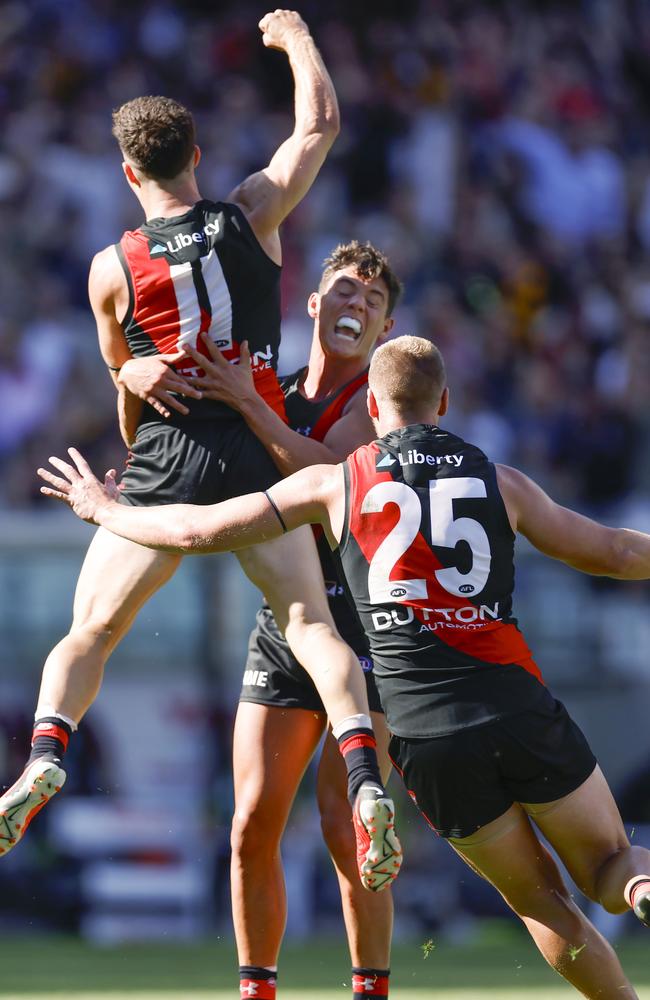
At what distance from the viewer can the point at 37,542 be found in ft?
42.0

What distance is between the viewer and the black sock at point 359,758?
562 cm

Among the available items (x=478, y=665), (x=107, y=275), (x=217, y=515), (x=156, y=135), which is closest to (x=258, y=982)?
(x=478, y=665)

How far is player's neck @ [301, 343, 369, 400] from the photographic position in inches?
281

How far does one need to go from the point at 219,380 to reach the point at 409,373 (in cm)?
94

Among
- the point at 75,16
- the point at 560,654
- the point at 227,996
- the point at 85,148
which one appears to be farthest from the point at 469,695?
the point at 75,16

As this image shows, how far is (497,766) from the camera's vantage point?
5.45 meters

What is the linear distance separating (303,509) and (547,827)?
1.39 meters

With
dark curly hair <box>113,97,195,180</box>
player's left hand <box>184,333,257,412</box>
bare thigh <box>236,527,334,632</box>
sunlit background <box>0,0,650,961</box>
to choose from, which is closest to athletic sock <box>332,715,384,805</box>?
bare thigh <box>236,527,334,632</box>

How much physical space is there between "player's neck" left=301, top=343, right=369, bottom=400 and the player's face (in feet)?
0.15

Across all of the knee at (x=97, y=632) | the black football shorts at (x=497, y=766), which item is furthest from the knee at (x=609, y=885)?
the knee at (x=97, y=632)

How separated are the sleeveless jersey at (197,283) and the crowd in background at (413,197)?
6719 millimetres

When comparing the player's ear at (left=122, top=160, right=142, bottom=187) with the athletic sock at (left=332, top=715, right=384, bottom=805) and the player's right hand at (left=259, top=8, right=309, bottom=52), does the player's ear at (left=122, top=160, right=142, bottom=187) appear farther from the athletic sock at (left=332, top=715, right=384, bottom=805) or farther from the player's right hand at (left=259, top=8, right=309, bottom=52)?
the athletic sock at (left=332, top=715, right=384, bottom=805)

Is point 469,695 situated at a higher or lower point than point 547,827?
higher

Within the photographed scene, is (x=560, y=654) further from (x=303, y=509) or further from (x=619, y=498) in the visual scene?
(x=303, y=509)
